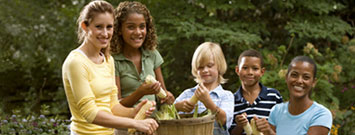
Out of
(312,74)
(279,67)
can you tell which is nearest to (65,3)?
(279,67)

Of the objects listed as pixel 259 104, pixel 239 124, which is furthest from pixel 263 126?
pixel 259 104

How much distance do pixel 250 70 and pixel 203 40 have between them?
2270mm

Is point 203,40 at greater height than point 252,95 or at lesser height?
greater

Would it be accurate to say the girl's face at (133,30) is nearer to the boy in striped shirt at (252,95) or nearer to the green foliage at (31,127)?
the boy in striped shirt at (252,95)

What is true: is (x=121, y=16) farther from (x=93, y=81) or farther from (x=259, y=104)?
(x=259, y=104)

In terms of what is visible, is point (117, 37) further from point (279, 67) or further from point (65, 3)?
point (65, 3)

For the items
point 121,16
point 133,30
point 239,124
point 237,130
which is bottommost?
point 237,130

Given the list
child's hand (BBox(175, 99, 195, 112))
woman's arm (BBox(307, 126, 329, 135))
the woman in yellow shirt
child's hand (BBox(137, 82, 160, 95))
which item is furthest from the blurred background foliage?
the woman in yellow shirt

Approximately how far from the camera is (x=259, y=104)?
3.35 meters

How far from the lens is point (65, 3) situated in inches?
266

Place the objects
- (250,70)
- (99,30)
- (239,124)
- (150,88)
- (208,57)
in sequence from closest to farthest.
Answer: (99,30) < (150,88) < (239,124) < (208,57) < (250,70)

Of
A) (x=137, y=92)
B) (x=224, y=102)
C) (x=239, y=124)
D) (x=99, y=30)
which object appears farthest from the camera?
(x=224, y=102)

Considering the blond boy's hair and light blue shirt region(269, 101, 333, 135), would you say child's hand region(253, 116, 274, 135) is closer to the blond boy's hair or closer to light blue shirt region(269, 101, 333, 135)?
light blue shirt region(269, 101, 333, 135)

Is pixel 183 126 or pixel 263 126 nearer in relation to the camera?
pixel 183 126
